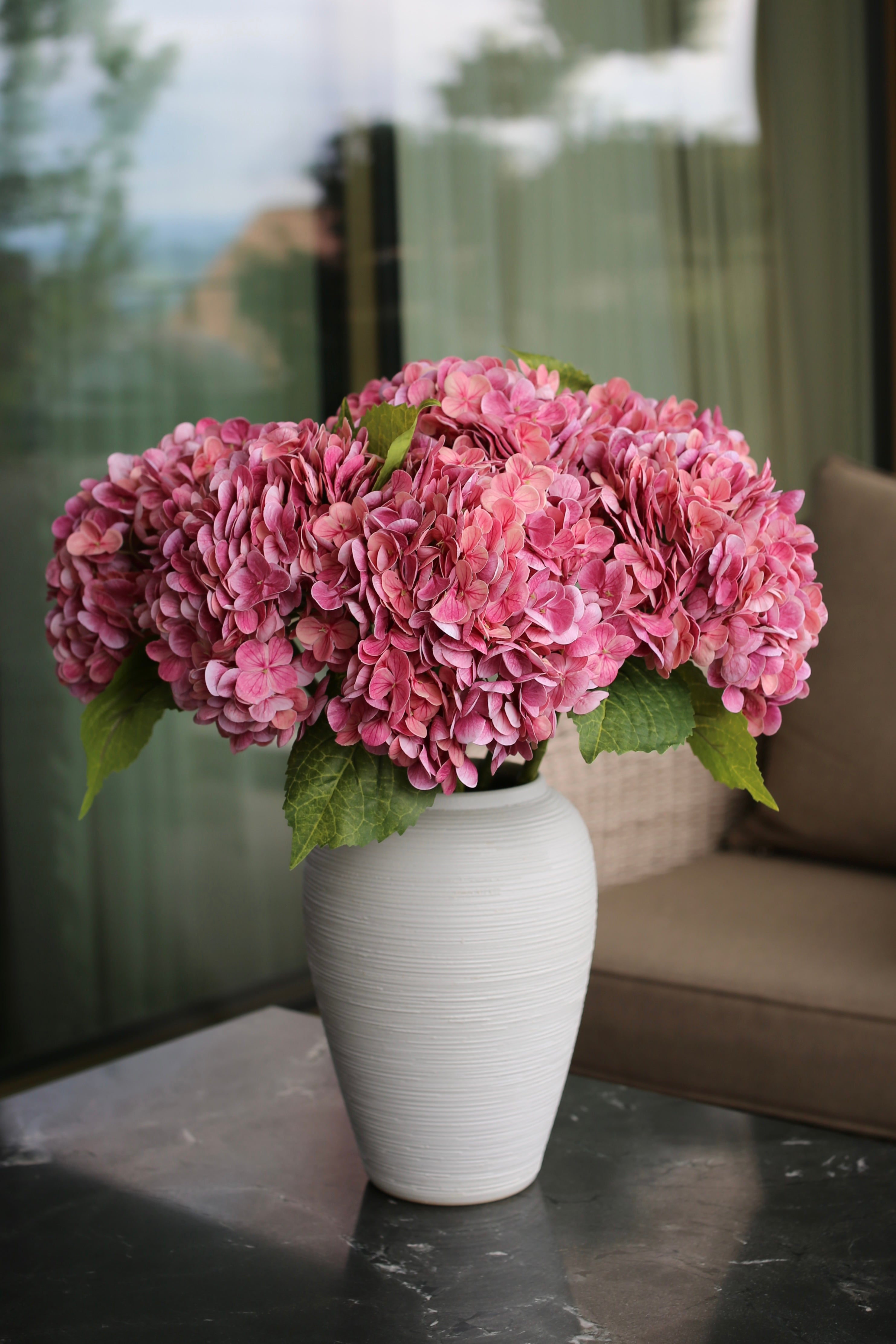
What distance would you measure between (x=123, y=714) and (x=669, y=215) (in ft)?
7.50

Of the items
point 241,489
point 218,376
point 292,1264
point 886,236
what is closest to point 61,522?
point 241,489

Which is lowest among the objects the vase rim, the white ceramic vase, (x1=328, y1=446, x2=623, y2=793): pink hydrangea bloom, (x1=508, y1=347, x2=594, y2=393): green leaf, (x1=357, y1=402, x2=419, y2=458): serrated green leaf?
the white ceramic vase

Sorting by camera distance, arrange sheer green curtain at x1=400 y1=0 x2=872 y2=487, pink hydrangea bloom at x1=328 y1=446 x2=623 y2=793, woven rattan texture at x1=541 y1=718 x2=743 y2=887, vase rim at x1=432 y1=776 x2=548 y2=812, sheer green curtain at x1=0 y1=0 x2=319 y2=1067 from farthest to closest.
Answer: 1. sheer green curtain at x1=400 y1=0 x2=872 y2=487
2. sheer green curtain at x1=0 y1=0 x2=319 y2=1067
3. woven rattan texture at x1=541 y1=718 x2=743 y2=887
4. vase rim at x1=432 y1=776 x2=548 y2=812
5. pink hydrangea bloom at x1=328 y1=446 x2=623 y2=793

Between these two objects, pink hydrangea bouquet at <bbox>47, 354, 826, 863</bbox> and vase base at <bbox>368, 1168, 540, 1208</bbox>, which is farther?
vase base at <bbox>368, 1168, 540, 1208</bbox>

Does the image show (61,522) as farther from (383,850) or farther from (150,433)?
(150,433)

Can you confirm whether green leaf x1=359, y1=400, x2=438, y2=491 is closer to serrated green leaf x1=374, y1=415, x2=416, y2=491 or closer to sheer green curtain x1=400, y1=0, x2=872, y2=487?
serrated green leaf x1=374, y1=415, x2=416, y2=491

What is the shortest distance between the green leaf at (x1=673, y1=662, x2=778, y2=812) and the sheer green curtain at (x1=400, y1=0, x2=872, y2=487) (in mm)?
1650

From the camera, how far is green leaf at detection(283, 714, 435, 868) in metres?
0.68

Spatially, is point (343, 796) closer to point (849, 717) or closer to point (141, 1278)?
point (141, 1278)

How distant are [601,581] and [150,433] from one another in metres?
1.45

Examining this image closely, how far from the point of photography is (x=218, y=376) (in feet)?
6.79

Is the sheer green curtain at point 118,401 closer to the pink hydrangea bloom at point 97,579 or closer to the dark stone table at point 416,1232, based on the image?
the dark stone table at point 416,1232

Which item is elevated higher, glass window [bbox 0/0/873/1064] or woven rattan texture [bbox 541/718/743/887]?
glass window [bbox 0/0/873/1064]

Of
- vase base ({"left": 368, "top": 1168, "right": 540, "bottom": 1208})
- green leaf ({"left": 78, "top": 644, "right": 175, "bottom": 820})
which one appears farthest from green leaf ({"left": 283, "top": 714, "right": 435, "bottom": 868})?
vase base ({"left": 368, "top": 1168, "right": 540, "bottom": 1208})
